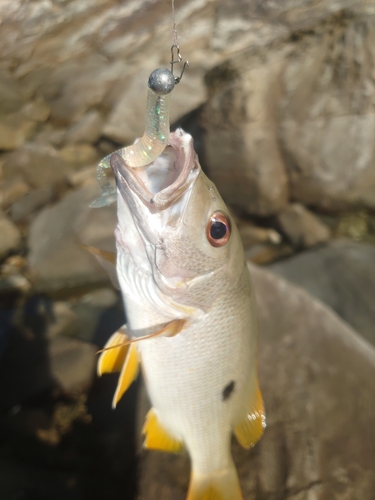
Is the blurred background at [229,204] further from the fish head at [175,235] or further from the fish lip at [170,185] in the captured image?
the fish lip at [170,185]

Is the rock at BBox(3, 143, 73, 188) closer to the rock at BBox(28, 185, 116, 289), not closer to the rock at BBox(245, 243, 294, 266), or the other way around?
the rock at BBox(28, 185, 116, 289)

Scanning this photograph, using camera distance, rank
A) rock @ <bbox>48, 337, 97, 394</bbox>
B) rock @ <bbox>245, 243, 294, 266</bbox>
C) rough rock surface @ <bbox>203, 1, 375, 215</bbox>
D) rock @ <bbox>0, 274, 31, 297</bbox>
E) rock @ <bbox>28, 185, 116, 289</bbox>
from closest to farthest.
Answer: rock @ <bbox>48, 337, 97, 394</bbox> < rock @ <bbox>0, 274, 31, 297</bbox> < rock @ <bbox>28, 185, 116, 289</bbox> < rough rock surface @ <bbox>203, 1, 375, 215</bbox> < rock @ <bbox>245, 243, 294, 266</bbox>

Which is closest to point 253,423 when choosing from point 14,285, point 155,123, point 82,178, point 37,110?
point 155,123

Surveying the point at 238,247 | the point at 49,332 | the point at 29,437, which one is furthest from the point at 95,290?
the point at 238,247

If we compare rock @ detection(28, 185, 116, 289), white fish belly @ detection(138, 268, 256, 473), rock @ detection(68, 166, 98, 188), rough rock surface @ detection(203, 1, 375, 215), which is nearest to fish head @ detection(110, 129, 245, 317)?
white fish belly @ detection(138, 268, 256, 473)

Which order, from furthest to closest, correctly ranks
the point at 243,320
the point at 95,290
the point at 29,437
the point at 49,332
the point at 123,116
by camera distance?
the point at 123,116 → the point at 95,290 → the point at 49,332 → the point at 29,437 → the point at 243,320

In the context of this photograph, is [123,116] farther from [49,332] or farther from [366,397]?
[366,397]

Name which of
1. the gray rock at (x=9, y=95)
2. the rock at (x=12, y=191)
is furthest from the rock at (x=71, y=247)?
the gray rock at (x=9, y=95)
